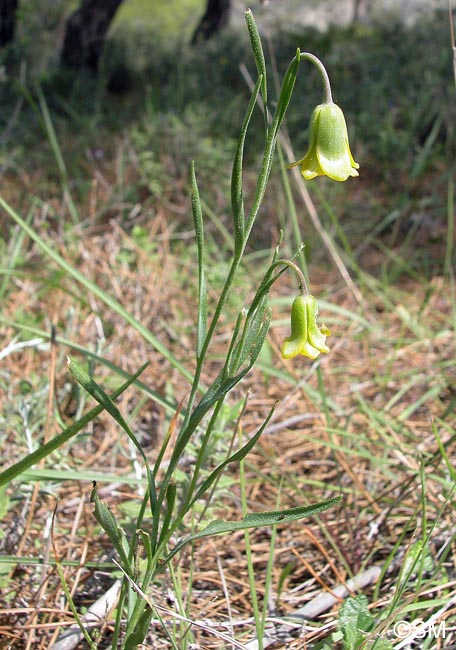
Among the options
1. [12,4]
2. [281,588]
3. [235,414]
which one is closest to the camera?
[281,588]

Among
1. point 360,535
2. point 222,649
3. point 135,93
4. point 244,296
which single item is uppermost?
point 135,93

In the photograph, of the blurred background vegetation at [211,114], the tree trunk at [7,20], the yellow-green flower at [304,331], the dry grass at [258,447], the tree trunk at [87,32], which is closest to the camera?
the yellow-green flower at [304,331]

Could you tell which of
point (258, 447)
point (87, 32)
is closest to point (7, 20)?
point (87, 32)

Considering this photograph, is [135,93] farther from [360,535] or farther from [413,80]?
[360,535]

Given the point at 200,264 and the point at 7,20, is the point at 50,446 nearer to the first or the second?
the point at 200,264

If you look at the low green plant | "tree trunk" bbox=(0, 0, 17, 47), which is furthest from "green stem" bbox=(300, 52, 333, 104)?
"tree trunk" bbox=(0, 0, 17, 47)

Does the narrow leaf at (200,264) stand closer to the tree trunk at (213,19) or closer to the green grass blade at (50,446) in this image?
the green grass blade at (50,446)

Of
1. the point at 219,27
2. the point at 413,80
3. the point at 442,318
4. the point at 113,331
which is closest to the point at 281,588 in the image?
the point at 113,331

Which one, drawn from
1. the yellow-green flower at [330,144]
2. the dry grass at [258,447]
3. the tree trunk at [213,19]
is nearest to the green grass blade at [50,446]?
the dry grass at [258,447]
